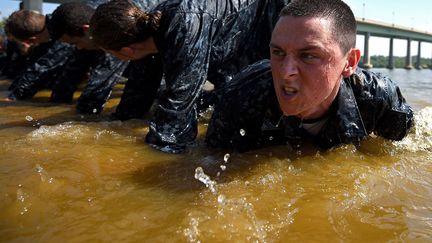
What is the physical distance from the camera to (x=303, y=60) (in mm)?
1909

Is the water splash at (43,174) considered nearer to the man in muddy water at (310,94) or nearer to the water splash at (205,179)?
the water splash at (205,179)

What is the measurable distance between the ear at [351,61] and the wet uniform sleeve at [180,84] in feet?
3.32

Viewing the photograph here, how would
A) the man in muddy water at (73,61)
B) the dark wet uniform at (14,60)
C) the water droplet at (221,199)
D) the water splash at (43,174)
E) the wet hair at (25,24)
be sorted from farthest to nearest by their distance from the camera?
the dark wet uniform at (14,60)
the wet hair at (25,24)
the man in muddy water at (73,61)
the water splash at (43,174)
the water droplet at (221,199)

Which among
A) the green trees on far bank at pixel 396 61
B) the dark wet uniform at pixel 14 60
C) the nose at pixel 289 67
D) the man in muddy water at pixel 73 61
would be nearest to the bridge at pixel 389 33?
the green trees on far bank at pixel 396 61

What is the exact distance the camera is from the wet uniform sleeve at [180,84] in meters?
2.62

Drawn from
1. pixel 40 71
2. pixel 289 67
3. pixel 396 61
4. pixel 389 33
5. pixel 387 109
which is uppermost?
pixel 289 67

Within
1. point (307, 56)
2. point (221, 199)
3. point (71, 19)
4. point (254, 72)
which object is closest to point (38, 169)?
point (221, 199)

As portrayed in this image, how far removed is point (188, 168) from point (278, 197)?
63cm

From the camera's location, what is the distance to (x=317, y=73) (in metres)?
1.93

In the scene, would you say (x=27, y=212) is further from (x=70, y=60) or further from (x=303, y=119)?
(x=70, y=60)

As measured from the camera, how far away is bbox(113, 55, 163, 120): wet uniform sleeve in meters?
3.65

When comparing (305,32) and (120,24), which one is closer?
(305,32)

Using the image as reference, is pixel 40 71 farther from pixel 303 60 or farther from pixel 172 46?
pixel 303 60

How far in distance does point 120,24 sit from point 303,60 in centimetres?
127
